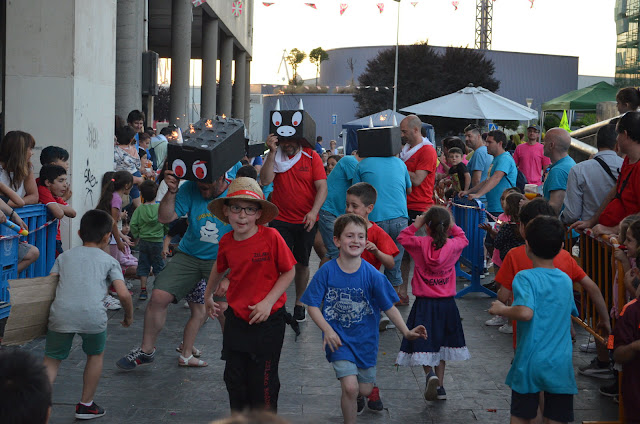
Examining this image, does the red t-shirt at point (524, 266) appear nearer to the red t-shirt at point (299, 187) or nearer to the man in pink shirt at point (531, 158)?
the red t-shirt at point (299, 187)

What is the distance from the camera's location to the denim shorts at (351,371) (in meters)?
5.00

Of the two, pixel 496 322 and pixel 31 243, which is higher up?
pixel 31 243

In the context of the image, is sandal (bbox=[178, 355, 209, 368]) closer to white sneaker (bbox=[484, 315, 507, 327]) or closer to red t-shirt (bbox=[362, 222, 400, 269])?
red t-shirt (bbox=[362, 222, 400, 269])

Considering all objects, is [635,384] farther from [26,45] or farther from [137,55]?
[137,55]

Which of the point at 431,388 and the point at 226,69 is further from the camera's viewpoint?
the point at 226,69

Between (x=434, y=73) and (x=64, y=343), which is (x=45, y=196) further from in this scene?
(x=434, y=73)

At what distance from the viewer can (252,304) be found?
493 centimetres

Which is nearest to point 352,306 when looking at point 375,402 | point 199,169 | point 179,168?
point 375,402

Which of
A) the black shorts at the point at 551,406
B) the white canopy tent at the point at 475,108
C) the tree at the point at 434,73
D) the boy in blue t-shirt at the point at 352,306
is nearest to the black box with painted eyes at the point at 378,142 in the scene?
the boy in blue t-shirt at the point at 352,306

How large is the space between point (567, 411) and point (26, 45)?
679cm

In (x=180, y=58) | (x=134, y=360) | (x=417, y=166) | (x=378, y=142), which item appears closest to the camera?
(x=134, y=360)

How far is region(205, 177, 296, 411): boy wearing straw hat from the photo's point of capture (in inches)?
192

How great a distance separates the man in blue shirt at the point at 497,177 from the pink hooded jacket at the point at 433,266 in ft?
14.6

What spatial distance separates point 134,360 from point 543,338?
139 inches
